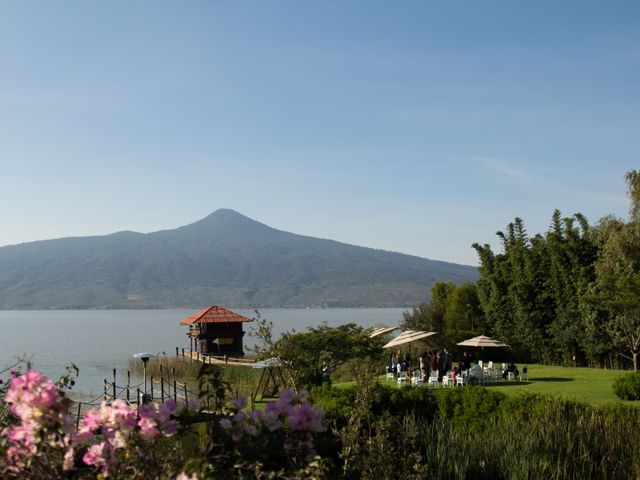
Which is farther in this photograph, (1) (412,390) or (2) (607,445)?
(1) (412,390)

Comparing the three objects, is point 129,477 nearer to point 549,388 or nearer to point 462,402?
point 462,402

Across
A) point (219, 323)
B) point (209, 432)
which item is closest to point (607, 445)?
point (209, 432)

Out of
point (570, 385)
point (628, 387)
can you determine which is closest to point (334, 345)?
point (570, 385)

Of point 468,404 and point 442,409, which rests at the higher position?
point 468,404

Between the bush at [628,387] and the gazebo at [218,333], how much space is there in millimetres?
31194

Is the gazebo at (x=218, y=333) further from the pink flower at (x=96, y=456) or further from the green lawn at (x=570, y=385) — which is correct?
the pink flower at (x=96, y=456)

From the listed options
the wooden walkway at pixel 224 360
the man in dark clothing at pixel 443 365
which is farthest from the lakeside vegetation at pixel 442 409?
the man in dark clothing at pixel 443 365

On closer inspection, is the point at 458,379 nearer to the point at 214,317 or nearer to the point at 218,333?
the point at 218,333

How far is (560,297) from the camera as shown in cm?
3089

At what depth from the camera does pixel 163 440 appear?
Answer: 3.69 m

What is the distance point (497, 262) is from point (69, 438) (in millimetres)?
33957

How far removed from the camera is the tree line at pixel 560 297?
87.1 feet

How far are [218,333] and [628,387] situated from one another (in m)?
32.8

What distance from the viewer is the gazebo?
150 feet
